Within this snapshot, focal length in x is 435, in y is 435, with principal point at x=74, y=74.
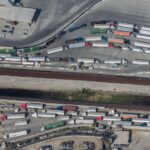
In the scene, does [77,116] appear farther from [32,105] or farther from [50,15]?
[50,15]

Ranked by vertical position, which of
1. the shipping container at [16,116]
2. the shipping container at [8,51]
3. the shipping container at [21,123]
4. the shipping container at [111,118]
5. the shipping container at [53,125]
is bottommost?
the shipping container at [53,125]

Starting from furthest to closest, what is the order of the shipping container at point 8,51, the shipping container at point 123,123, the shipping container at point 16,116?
the shipping container at point 8,51 → the shipping container at point 16,116 → the shipping container at point 123,123

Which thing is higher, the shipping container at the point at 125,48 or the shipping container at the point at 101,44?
the shipping container at the point at 101,44

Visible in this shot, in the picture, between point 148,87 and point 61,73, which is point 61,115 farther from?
point 148,87

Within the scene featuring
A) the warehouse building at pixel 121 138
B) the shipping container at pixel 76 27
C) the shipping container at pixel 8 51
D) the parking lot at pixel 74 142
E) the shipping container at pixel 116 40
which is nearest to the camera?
the parking lot at pixel 74 142

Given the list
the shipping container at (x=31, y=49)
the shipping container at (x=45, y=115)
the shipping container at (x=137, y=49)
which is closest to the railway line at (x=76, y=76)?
the shipping container at (x=31, y=49)

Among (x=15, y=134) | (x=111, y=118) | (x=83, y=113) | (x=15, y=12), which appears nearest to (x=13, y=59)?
(x=15, y=12)

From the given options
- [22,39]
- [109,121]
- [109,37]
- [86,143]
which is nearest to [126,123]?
[109,121]

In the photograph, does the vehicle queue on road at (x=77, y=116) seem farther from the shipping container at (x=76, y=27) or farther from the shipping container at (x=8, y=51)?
the shipping container at (x=76, y=27)
